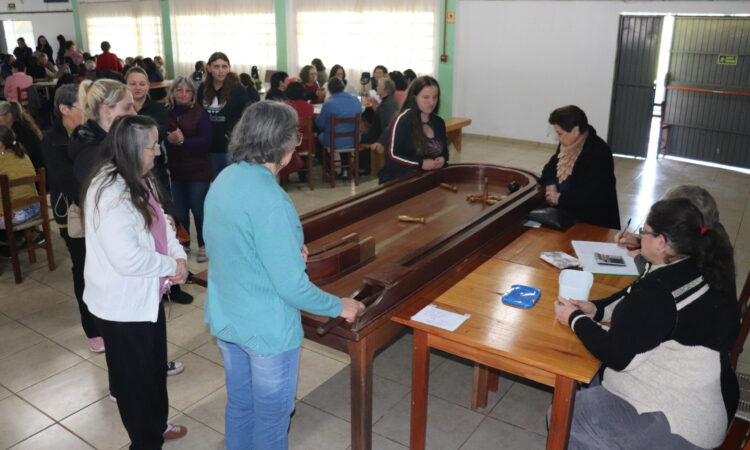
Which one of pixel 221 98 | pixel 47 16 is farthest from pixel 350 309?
pixel 47 16

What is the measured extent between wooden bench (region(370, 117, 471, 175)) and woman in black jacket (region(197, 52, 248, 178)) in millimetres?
2521

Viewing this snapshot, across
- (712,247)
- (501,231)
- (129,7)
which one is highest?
(129,7)

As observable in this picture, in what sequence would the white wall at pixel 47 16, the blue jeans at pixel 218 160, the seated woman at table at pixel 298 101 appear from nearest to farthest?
the blue jeans at pixel 218 160 < the seated woman at table at pixel 298 101 < the white wall at pixel 47 16

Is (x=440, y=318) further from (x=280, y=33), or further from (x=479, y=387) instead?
(x=280, y=33)

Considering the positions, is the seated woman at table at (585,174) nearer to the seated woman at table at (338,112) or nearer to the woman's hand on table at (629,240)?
the woman's hand on table at (629,240)

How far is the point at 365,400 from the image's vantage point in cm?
236

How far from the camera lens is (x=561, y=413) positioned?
2072 mm

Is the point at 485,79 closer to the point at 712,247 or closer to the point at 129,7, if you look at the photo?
the point at 712,247

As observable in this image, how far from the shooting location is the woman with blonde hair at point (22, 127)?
483cm

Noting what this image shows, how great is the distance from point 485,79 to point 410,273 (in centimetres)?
813

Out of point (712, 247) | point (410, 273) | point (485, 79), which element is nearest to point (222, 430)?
point (410, 273)

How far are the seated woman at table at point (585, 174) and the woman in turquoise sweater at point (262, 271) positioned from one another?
1897mm

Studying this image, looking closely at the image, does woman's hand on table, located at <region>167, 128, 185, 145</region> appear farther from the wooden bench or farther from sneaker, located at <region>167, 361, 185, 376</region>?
the wooden bench

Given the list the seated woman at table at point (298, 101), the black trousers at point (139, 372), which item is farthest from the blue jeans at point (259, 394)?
the seated woman at table at point (298, 101)
